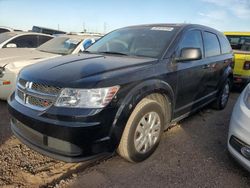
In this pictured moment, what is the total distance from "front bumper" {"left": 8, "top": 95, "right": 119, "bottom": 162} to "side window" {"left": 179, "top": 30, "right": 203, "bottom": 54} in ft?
5.73

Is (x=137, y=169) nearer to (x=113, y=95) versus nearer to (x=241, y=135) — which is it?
(x=113, y=95)

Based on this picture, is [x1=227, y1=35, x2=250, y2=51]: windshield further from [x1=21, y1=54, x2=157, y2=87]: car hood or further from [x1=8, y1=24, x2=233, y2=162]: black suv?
[x1=21, y1=54, x2=157, y2=87]: car hood

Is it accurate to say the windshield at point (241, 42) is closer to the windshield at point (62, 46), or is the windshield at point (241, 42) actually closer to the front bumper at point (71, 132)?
the windshield at point (62, 46)

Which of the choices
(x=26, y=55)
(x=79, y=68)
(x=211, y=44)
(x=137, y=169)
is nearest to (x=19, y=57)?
(x=26, y=55)

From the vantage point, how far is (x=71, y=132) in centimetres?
244

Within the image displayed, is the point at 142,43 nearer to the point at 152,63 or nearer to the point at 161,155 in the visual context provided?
the point at 152,63

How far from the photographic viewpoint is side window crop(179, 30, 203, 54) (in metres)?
3.75

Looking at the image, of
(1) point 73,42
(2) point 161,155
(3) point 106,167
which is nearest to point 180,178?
(2) point 161,155

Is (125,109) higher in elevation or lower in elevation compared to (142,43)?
lower

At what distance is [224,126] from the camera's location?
4648 mm

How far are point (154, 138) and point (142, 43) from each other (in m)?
1.38

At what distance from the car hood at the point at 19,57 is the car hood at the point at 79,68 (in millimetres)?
1943

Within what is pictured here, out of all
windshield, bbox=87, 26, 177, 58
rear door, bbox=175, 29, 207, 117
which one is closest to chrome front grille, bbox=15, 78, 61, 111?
windshield, bbox=87, 26, 177, 58

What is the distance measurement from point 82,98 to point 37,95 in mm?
515
